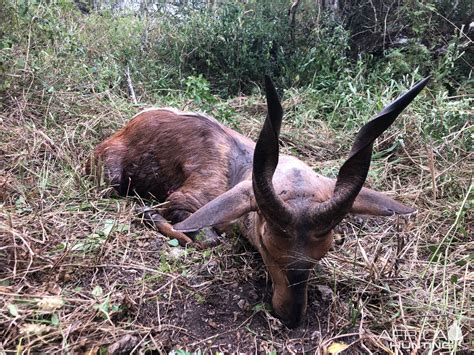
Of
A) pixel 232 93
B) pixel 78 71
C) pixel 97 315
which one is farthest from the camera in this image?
pixel 232 93

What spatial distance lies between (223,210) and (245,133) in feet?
11.4

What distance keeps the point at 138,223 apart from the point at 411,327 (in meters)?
2.63

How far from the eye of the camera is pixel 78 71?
771 cm

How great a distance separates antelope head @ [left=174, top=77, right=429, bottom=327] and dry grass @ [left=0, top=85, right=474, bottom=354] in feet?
0.81

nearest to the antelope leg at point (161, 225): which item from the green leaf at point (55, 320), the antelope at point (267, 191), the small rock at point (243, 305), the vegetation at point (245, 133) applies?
the antelope at point (267, 191)

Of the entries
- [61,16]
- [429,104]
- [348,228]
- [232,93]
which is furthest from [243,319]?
[61,16]

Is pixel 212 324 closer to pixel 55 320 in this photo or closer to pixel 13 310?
pixel 55 320

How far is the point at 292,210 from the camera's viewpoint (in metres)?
3.22

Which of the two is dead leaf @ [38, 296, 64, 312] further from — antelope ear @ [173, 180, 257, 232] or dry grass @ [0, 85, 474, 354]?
antelope ear @ [173, 180, 257, 232]

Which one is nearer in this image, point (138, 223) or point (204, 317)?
point (204, 317)

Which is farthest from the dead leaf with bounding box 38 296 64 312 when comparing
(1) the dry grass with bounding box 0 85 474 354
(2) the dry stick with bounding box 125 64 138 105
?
(2) the dry stick with bounding box 125 64 138 105

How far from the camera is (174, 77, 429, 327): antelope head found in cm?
304

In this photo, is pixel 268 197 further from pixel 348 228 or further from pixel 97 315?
pixel 348 228

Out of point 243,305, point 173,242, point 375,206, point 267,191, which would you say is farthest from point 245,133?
point 267,191
